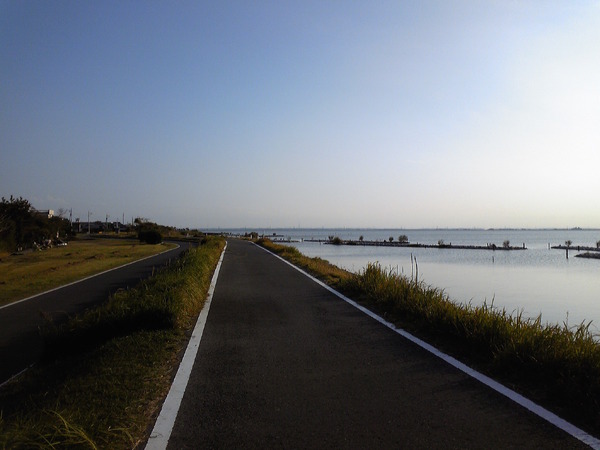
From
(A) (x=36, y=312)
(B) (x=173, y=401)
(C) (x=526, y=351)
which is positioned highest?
(C) (x=526, y=351)

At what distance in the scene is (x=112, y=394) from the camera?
4867 mm

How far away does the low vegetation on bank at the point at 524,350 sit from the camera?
4.77 metres

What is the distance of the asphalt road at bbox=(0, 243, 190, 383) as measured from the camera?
25.4 ft

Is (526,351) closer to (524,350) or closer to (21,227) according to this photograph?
(524,350)

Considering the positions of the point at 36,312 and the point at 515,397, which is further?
the point at 36,312

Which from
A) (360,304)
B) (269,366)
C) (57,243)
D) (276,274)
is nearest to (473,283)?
(276,274)

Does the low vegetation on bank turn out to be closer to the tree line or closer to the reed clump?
the reed clump

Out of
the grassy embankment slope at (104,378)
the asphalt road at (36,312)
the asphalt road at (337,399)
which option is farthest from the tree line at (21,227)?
the asphalt road at (337,399)

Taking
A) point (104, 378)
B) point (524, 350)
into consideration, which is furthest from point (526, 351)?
point (104, 378)

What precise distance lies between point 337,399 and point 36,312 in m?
9.57

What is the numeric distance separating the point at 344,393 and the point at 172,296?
5811 mm

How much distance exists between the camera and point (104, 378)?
17.7 feet

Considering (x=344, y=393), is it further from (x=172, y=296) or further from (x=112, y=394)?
(x=172, y=296)

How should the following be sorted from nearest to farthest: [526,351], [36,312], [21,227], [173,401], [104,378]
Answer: [173,401]
[104,378]
[526,351]
[36,312]
[21,227]
